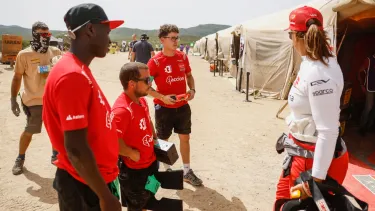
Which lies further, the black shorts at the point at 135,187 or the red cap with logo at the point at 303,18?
the black shorts at the point at 135,187

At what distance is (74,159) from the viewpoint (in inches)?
64.4

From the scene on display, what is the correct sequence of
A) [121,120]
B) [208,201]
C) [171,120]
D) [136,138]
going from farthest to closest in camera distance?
[171,120] → [208,201] → [136,138] → [121,120]

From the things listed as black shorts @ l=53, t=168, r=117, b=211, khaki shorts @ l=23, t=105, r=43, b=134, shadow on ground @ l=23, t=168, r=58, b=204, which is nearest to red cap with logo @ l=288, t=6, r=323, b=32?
black shorts @ l=53, t=168, r=117, b=211

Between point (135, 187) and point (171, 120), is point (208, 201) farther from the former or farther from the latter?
point (135, 187)

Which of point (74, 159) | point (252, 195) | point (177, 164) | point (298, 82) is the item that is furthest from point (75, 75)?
point (177, 164)

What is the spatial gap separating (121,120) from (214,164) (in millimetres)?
2988

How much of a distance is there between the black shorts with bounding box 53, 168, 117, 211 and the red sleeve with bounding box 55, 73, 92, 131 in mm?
444

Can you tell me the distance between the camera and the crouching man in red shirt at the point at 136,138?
9.05 ft

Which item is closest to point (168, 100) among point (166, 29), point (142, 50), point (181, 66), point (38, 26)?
point (181, 66)

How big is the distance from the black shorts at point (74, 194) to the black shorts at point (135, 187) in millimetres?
991

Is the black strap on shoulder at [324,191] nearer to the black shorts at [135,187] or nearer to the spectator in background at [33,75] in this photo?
the black shorts at [135,187]

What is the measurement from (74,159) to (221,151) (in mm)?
4481

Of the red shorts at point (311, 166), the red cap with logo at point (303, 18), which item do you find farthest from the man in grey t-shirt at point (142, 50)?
the red shorts at point (311, 166)

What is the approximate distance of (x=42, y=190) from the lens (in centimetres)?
428
